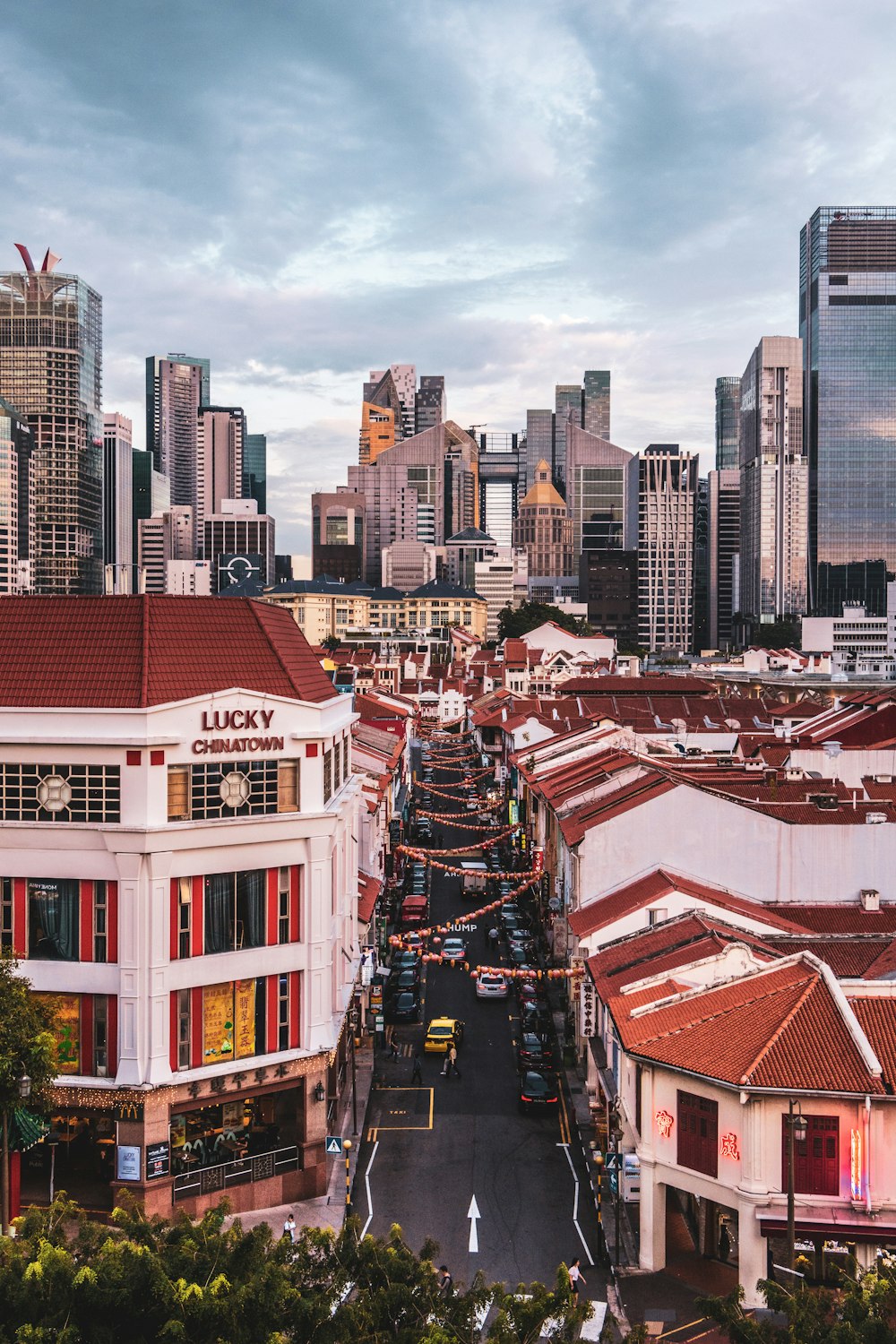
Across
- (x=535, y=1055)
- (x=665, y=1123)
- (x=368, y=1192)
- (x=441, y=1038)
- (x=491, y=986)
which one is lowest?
(x=368, y=1192)

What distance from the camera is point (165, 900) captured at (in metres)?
32.7

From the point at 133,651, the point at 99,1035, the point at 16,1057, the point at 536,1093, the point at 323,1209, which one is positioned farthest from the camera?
the point at 536,1093

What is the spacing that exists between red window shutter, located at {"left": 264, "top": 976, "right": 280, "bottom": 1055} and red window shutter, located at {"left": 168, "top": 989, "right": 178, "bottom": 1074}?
2741 millimetres

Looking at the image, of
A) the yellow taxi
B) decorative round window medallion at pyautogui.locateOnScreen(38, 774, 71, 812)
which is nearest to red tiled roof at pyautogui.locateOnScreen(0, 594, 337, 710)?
decorative round window medallion at pyautogui.locateOnScreen(38, 774, 71, 812)

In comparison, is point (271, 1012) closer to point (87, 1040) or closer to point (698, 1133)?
point (87, 1040)

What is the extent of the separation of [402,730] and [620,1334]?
77357 millimetres

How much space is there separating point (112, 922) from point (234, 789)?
178 inches

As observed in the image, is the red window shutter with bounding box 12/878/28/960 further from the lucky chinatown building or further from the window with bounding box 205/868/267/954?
the window with bounding box 205/868/267/954

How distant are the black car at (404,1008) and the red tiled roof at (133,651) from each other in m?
18.7

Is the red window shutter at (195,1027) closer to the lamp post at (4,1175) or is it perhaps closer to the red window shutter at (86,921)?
the red window shutter at (86,921)

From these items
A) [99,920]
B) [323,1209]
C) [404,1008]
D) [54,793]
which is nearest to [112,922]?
[99,920]

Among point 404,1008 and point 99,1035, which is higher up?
point 99,1035

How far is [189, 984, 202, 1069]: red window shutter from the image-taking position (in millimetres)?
33031

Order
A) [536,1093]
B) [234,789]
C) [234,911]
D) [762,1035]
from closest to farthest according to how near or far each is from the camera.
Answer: [762,1035] < [234,911] < [234,789] < [536,1093]
